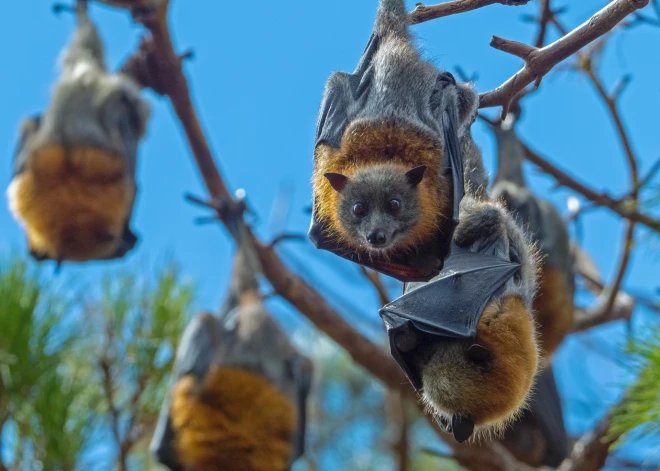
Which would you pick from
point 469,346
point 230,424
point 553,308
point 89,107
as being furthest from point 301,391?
point 469,346

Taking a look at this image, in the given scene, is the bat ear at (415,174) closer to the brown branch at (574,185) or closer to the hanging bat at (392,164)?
the hanging bat at (392,164)

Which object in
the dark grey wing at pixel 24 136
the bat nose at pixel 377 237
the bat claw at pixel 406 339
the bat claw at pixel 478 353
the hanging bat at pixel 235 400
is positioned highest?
the dark grey wing at pixel 24 136

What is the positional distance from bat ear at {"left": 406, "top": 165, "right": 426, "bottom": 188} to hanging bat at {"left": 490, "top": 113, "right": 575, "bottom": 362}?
3.95 metres

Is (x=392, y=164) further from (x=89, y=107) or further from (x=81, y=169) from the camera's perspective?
(x=89, y=107)

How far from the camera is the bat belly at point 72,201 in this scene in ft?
30.1

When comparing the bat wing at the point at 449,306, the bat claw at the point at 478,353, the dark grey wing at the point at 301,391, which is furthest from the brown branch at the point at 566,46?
the dark grey wing at the point at 301,391

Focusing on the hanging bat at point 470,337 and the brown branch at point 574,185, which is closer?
the hanging bat at point 470,337

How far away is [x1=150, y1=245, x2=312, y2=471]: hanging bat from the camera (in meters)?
7.66

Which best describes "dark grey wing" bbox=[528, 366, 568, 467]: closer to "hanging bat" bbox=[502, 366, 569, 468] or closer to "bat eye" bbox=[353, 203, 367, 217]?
"hanging bat" bbox=[502, 366, 569, 468]

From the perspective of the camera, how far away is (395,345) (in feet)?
11.9

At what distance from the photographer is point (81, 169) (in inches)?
365

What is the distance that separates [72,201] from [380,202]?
6.58 metres

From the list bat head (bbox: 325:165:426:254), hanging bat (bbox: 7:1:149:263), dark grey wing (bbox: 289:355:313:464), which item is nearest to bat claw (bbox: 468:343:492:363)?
bat head (bbox: 325:165:426:254)

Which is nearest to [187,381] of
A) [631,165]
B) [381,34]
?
[631,165]
